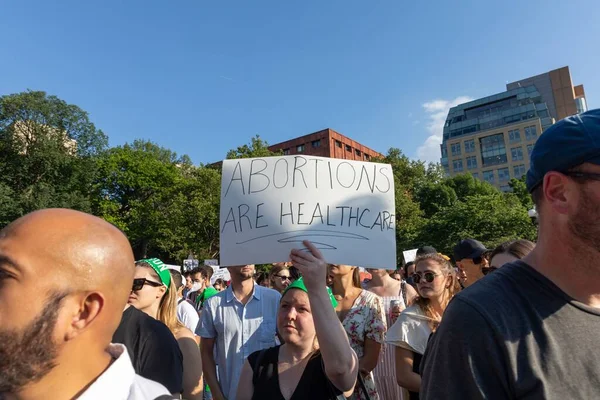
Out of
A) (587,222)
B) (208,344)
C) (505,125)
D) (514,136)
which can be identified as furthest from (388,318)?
(505,125)

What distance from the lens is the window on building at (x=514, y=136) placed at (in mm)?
81613

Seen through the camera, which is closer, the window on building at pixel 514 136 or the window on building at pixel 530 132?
the window on building at pixel 530 132

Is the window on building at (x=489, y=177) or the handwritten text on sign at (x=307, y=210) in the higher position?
the window on building at (x=489, y=177)

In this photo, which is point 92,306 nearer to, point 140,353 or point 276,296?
point 140,353

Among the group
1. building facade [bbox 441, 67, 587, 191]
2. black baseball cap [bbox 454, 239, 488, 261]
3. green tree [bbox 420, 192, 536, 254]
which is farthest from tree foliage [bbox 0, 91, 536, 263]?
building facade [bbox 441, 67, 587, 191]

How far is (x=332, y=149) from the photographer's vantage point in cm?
5834

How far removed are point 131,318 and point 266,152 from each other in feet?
96.4

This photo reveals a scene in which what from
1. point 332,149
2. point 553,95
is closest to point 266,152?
point 332,149

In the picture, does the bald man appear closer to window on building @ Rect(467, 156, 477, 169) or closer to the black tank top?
the black tank top

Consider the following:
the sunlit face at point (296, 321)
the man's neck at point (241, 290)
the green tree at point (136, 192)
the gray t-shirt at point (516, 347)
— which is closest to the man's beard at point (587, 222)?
the gray t-shirt at point (516, 347)

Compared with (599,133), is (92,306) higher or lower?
lower

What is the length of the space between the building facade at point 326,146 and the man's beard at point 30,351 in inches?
2194

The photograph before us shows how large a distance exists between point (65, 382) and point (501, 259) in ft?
10.2

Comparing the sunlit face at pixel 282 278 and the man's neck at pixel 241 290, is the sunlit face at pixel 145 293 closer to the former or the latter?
the man's neck at pixel 241 290
